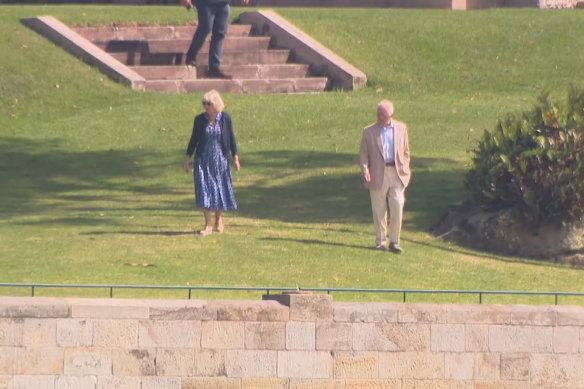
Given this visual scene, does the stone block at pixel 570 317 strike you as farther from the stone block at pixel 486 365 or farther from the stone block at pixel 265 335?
the stone block at pixel 265 335

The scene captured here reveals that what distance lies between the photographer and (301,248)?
13633 millimetres

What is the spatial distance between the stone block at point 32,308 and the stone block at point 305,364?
1605 millimetres

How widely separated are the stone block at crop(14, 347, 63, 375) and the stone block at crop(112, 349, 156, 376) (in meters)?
0.40

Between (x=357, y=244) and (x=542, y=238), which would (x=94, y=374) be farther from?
(x=542, y=238)

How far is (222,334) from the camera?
10.5 meters

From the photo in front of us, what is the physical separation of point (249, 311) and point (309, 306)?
44 cm

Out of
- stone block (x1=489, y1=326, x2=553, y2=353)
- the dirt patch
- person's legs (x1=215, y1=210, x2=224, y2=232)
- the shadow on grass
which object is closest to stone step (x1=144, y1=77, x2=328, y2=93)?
the shadow on grass

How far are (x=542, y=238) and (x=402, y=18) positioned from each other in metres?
12.1

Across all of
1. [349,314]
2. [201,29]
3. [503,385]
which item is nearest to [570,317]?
[503,385]

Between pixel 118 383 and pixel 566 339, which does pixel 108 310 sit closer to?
pixel 118 383

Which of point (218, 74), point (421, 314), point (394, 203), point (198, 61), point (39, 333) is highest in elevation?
point (198, 61)

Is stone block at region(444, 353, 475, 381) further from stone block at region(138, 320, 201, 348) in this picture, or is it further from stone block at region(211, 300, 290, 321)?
stone block at region(138, 320, 201, 348)

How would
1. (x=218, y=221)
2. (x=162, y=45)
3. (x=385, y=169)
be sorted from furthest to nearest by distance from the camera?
(x=162, y=45) < (x=218, y=221) < (x=385, y=169)

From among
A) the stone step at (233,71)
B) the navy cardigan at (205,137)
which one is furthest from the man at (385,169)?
the stone step at (233,71)
